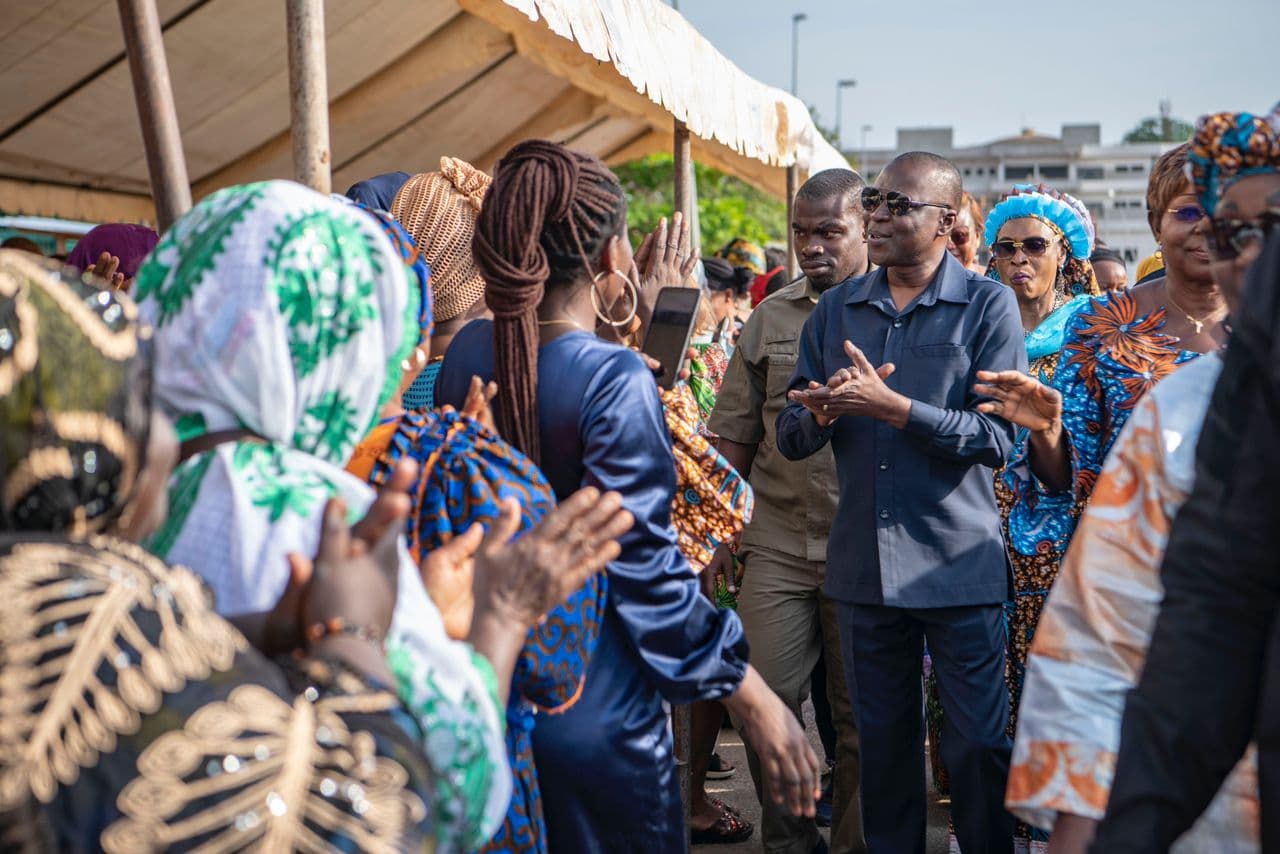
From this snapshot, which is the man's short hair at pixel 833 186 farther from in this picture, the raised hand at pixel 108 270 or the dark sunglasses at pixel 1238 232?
the dark sunglasses at pixel 1238 232

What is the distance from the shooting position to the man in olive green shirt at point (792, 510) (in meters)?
5.03

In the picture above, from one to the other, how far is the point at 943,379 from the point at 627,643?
6.27 feet

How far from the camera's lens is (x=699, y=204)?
76.7 ft

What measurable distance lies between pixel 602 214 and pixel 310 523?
140cm

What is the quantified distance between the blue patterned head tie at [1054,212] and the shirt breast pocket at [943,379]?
78.8 inches

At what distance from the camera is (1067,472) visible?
13.2ft

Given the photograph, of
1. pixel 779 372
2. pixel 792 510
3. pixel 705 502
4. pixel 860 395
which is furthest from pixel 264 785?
pixel 779 372

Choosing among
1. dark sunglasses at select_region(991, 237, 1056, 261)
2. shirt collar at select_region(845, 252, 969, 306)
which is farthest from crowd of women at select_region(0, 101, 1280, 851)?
dark sunglasses at select_region(991, 237, 1056, 261)

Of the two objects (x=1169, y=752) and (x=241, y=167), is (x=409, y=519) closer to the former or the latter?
(x=1169, y=752)

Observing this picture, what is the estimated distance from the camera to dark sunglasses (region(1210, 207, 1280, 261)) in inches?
80.1

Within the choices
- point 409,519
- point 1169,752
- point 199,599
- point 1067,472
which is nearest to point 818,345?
point 1067,472

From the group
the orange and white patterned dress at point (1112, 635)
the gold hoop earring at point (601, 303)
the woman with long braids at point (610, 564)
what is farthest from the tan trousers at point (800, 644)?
the orange and white patterned dress at point (1112, 635)

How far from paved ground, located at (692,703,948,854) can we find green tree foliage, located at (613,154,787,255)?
9982 mm

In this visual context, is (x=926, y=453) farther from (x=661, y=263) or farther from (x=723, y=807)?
(x=723, y=807)
